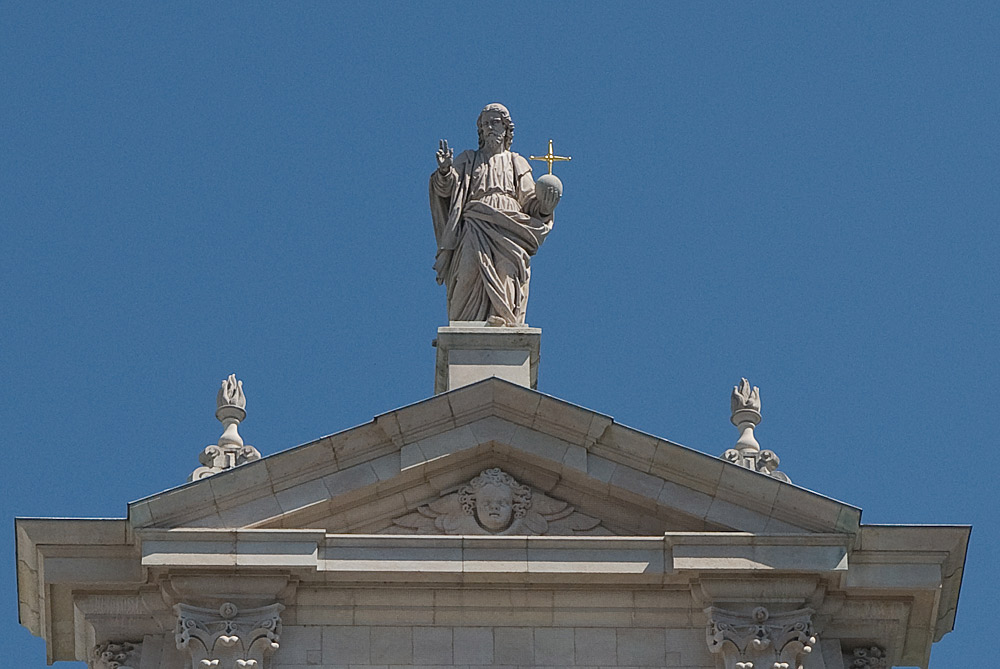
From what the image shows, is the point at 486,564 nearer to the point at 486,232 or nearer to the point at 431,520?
the point at 431,520

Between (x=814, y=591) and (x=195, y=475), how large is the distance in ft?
22.5

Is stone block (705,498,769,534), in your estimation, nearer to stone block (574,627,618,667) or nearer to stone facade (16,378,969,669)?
stone facade (16,378,969,669)

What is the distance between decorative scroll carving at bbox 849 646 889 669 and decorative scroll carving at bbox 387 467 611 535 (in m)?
2.99

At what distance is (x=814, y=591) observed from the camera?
28.4 m

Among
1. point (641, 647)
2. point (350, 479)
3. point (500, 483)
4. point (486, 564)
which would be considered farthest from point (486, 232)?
point (641, 647)

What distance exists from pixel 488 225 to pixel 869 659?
6.96 metres

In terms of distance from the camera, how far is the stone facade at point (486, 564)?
28250mm

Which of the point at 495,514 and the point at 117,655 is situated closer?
the point at 117,655

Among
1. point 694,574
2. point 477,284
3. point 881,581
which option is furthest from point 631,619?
point 477,284

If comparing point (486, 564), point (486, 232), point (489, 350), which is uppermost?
point (486, 232)

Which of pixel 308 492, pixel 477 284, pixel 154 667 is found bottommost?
pixel 154 667

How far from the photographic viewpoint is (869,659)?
2877 centimetres

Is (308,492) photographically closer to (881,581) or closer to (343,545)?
(343,545)

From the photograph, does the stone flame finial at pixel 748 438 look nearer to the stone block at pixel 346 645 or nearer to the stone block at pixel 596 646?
the stone block at pixel 596 646
